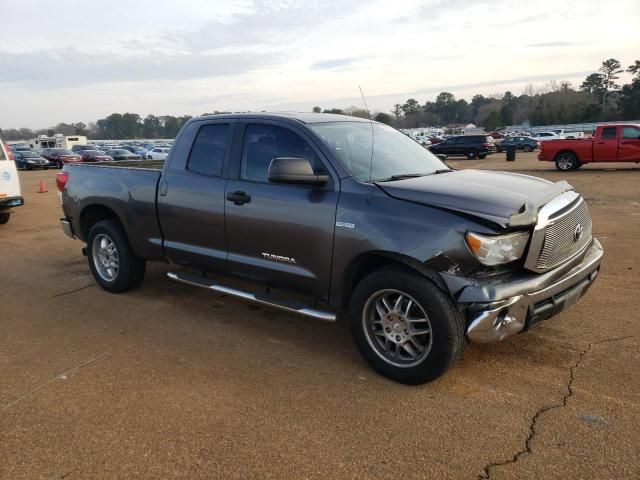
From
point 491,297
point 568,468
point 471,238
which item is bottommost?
point 568,468

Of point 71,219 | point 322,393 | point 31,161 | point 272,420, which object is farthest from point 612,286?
point 31,161

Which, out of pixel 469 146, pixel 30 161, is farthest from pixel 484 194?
pixel 30 161

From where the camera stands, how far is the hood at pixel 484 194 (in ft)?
10.7

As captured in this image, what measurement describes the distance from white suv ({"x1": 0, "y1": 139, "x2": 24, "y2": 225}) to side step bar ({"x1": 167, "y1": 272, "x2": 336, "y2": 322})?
6.65 meters

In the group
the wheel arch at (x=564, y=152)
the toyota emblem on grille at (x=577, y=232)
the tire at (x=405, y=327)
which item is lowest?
the tire at (x=405, y=327)

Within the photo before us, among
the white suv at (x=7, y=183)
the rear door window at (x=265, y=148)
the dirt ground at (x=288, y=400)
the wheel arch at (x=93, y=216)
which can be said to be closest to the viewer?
the dirt ground at (x=288, y=400)

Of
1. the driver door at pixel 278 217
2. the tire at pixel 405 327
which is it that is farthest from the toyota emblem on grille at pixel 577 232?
the driver door at pixel 278 217

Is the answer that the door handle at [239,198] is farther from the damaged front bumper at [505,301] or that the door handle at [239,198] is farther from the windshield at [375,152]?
the damaged front bumper at [505,301]

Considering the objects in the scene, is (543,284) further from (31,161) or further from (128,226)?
(31,161)

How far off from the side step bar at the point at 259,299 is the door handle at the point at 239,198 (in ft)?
2.47

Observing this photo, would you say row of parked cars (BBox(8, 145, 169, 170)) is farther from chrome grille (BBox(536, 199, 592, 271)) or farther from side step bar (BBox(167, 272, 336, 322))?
chrome grille (BBox(536, 199, 592, 271))

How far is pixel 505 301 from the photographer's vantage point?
3.17m

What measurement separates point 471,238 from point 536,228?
18.5 inches

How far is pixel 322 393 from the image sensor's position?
3.50 m
